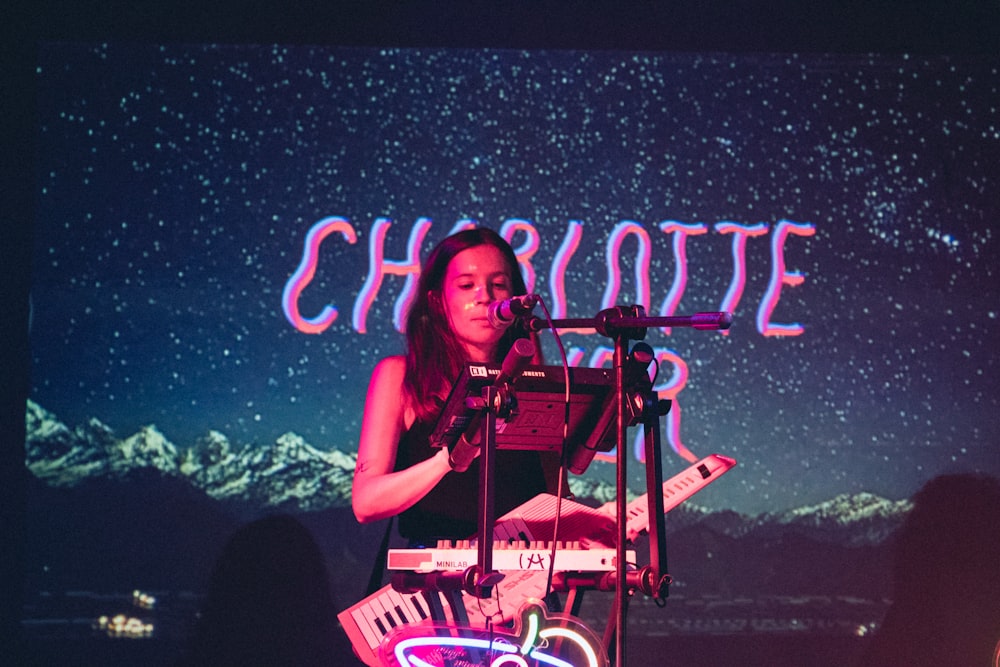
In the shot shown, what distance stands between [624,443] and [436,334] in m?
0.86

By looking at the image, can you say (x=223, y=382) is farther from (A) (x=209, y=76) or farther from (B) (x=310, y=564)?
(A) (x=209, y=76)

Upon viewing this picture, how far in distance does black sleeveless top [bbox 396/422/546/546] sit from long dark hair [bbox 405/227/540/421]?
77mm

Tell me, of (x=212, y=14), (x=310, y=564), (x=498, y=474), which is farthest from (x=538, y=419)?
(x=212, y=14)

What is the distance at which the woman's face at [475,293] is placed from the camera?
223 centimetres

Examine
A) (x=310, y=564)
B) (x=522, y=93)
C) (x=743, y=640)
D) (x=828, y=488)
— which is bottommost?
(x=743, y=640)

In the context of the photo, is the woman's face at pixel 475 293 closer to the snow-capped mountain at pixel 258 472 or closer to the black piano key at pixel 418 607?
the black piano key at pixel 418 607

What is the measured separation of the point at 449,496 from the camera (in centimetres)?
219

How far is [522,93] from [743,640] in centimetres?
263

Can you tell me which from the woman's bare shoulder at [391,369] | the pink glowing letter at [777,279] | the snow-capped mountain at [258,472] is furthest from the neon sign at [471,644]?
the pink glowing letter at [777,279]

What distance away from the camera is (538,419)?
1663 millimetres

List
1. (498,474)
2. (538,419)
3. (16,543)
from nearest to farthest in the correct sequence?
(538,419) < (498,474) < (16,543)

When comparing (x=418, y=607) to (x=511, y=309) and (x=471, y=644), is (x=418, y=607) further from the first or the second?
(x=511, y=309)

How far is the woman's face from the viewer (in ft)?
7.32

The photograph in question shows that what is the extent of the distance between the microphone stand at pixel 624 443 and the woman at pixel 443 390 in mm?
492
